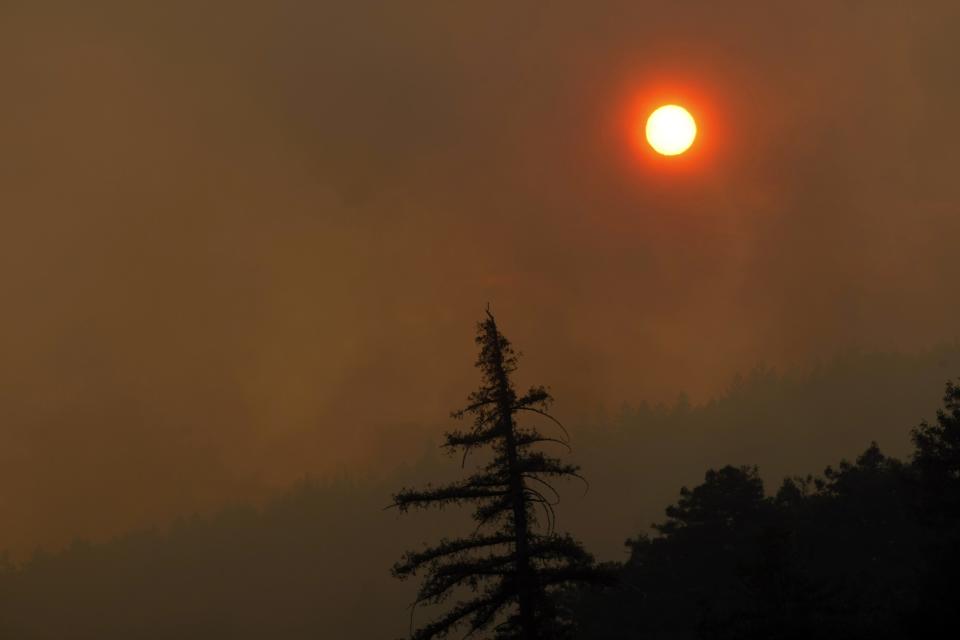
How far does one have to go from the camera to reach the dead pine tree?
17953 mm

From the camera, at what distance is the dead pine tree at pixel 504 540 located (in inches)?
707

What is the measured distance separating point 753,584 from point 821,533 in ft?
94.6

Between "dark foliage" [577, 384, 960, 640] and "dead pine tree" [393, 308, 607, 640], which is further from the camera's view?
"dark foliage" [577, 384, 960, 640]

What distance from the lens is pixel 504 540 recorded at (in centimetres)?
1827

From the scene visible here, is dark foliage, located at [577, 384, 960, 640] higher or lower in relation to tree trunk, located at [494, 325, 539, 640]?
higher

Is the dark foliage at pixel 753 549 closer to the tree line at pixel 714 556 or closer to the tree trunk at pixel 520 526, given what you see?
the tree line at pixel 714 556

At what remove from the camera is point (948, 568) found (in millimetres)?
27297

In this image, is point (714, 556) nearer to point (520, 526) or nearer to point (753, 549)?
point (753, 549)

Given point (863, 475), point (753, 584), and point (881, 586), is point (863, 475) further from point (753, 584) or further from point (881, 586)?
point (753, 584)

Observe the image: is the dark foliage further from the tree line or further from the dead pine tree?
the dead pine tree

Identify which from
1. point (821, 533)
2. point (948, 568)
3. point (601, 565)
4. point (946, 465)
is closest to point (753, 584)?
point (948, 568)

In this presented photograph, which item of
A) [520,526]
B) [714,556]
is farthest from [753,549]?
[520,526]

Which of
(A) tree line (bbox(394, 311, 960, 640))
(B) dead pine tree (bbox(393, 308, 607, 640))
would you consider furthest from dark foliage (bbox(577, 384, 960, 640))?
(B) dead pine tree (bbox(393, 308, 607, 640))

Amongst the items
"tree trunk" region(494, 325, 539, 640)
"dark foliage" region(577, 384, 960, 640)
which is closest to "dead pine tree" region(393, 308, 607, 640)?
"tree trunk" region(494, 325, 539, 640)
